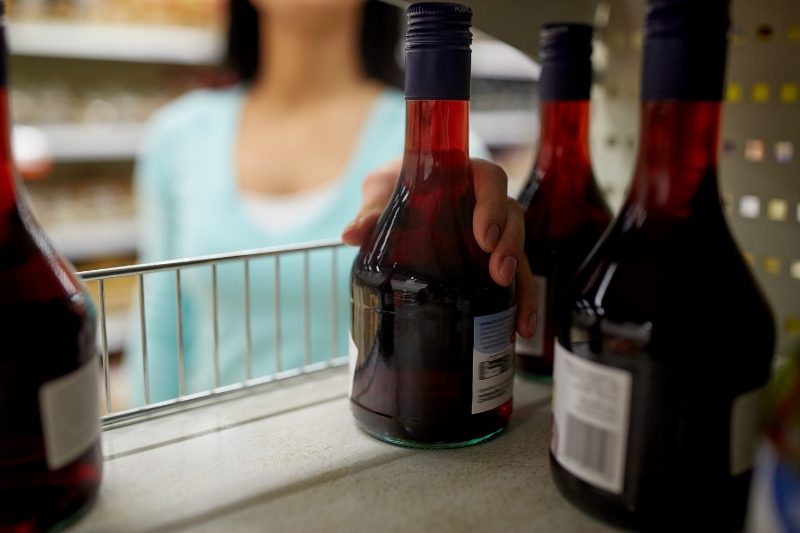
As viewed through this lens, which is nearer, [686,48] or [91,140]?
[686,48]

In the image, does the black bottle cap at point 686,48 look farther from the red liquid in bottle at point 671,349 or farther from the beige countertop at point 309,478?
the beige countertop at point 309,478

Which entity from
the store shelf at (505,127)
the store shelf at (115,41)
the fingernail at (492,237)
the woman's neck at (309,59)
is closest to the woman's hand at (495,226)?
the fingernail at (492,237)

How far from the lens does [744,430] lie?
1.05 ft

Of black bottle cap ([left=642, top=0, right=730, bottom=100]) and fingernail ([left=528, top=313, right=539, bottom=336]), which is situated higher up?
black bottle cap ([left=642, top=0, right=730, bottom=100])

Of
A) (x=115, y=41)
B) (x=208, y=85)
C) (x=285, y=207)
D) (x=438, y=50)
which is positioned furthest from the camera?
(x=208, y=85)

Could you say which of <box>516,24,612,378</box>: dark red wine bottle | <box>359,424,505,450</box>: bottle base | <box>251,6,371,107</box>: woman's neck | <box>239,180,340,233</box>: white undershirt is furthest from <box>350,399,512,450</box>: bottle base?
<box>251,6,371,107</box>: woman's neck

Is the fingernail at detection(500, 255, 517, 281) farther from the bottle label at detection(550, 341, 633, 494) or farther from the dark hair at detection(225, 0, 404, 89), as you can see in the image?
the dark hair at detection(225, 0, 404, 89)

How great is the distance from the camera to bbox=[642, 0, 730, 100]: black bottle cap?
0.98ft

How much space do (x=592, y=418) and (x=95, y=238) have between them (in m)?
1.88

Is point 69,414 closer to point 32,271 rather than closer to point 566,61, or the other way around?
point 32,271

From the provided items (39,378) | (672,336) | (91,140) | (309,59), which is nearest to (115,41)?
(91,140)

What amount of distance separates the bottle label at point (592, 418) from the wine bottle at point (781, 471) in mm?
60

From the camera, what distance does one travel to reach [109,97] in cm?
199

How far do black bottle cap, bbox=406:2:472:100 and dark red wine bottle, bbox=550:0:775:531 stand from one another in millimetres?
105
